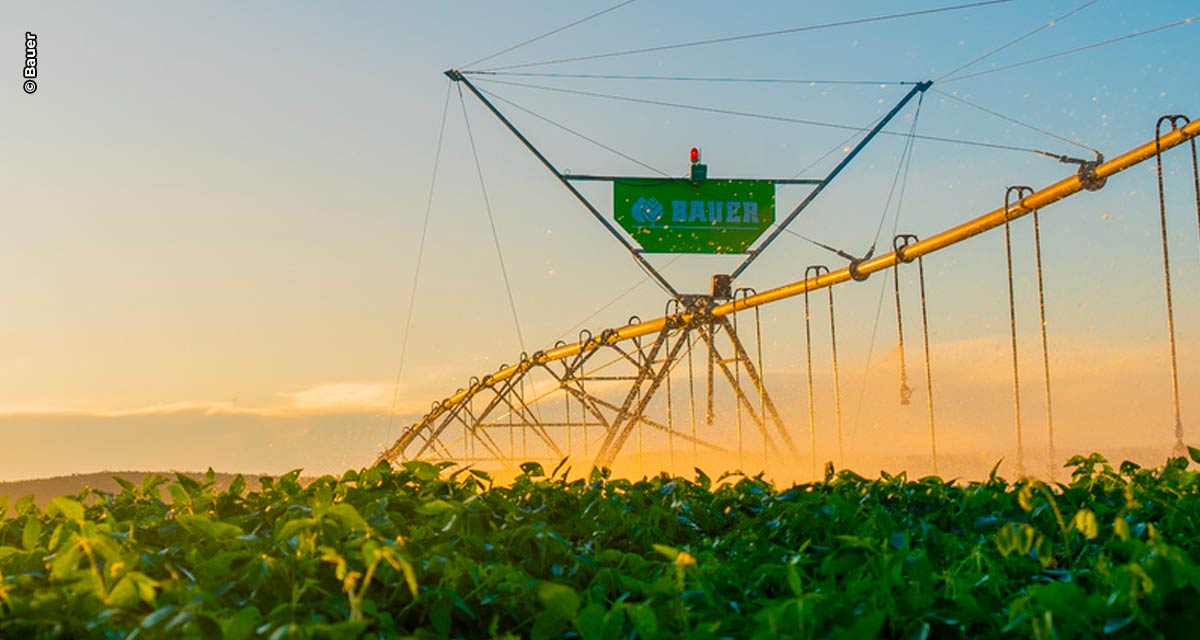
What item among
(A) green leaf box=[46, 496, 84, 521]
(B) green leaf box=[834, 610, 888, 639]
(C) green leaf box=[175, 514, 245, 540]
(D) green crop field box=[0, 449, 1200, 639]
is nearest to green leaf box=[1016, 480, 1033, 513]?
(D) green crop field box=[0, 449, 1200, 639]

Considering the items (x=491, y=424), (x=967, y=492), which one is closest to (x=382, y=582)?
(x=967, y=492)

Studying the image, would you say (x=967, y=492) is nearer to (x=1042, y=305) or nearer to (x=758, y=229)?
(x=1042, y=305)

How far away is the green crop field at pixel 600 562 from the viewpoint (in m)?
1.48

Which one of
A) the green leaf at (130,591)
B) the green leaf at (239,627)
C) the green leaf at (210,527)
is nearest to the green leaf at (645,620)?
the green leaf at (239,627)

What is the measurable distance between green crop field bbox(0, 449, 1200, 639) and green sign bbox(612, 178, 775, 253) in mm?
9819

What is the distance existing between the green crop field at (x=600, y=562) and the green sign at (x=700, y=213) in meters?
9.82

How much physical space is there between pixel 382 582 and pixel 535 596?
281 millimetres

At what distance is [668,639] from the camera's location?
1.46m

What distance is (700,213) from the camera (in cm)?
1295

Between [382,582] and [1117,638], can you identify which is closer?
[1117,638]

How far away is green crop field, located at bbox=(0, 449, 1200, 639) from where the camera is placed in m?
1.48

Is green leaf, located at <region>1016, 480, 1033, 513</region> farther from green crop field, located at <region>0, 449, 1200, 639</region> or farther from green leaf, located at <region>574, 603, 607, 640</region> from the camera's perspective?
green leaf, located at <region>574, 603, 607, 640</region>

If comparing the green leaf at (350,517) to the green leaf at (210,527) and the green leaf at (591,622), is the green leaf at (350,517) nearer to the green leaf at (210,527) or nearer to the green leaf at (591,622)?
the green leaf at (210,527)

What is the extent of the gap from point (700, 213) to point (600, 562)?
36.0ft
